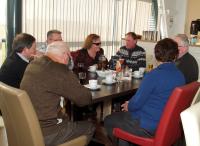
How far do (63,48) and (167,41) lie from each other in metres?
0.84

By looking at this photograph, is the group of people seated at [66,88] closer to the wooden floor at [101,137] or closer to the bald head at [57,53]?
the bald head at [57,53]

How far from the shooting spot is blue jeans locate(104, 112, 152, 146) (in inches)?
94.7

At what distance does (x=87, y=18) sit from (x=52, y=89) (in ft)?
9.23

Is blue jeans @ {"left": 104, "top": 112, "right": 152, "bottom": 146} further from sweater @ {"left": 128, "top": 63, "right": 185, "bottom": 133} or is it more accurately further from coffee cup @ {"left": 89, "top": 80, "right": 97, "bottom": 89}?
coffee cup @ {"left": 89, "top": 80, "right": 97, "bottom": 89}

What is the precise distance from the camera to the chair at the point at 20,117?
1912 millimetres

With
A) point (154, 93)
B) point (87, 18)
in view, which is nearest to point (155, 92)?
point (154, 93)

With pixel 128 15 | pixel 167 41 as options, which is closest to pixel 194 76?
pixel 167 41

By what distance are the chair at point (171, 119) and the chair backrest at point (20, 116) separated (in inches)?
31.2

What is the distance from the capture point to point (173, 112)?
2.16 meters

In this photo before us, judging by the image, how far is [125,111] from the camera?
272 cm

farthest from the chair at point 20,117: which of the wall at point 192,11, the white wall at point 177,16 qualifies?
the wall at point 192,11

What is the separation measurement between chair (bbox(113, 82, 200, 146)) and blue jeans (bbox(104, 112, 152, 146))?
47 mm

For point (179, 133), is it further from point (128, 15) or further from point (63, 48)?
point (128, 15)

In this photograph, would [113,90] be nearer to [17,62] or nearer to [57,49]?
[57,49]
